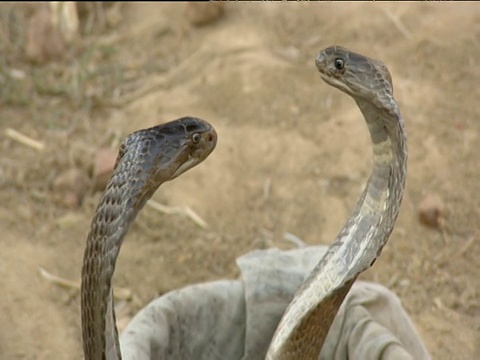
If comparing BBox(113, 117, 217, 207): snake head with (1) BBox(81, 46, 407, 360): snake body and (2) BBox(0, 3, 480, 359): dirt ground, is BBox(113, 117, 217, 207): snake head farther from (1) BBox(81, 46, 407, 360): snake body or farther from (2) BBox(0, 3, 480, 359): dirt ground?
(2) BBox(0, 3, 480, 359): dirt ground

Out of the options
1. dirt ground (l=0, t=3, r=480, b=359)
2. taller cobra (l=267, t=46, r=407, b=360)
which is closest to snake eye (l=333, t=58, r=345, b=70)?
taller cobra (l=267, t=46, r=407, b=360)

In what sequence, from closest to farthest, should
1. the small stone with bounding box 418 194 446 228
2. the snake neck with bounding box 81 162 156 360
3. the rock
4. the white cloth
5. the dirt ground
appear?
1. the snake neck with bounding box 81 162 156 360
2. the white cloth
3. the dirt ground
4. the small stone with bounding box 418 194 446 228
5. the rock

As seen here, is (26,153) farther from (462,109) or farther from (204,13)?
(462,109)

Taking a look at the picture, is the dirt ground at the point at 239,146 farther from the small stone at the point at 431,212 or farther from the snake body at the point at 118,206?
the snake body at the point at 118,206

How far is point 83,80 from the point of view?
11.4ft

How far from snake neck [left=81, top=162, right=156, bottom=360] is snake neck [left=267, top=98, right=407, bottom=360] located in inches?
13.9

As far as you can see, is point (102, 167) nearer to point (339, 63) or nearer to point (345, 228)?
point (345, 228)

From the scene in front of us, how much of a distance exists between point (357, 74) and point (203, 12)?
2.54m

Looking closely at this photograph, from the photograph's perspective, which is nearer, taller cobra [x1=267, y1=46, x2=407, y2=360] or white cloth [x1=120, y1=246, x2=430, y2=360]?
taller cobra [x1=267, y1=46, x2=407, y2=360]

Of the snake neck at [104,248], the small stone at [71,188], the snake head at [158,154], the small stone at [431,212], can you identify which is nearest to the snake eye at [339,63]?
the snake head at [158,154]

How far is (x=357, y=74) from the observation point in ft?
4.17

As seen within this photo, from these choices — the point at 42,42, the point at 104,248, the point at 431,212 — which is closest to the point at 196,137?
the point at 104,248

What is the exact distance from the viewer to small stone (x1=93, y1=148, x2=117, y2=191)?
9.31 feet

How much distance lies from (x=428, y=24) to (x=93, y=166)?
1561 millimetres
